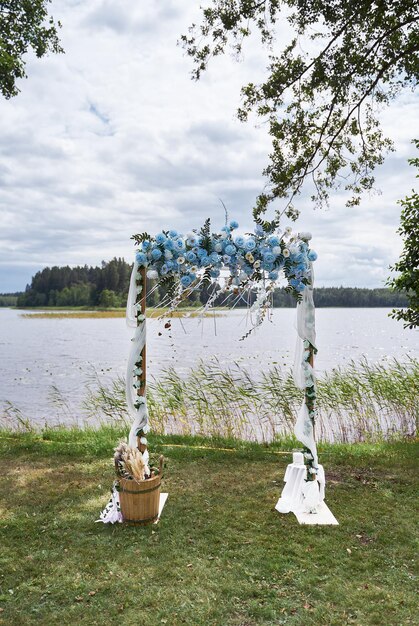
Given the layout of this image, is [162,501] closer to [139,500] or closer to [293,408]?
[139,500]

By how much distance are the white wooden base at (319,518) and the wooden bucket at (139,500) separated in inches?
58.3

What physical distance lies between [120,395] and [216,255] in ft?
17.9

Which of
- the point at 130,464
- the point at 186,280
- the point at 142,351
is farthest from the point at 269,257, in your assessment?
the point at 130,464

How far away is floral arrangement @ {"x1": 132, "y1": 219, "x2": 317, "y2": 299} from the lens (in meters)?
5.12

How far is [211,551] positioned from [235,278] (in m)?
2.61

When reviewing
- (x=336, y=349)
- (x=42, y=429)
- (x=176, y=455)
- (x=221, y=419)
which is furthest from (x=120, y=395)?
(x=336, y=349)

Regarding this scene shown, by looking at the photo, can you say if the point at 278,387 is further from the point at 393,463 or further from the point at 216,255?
the point at 216,255

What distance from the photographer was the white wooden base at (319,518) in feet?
16.5

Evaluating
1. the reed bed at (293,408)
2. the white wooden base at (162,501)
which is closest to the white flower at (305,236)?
the white wooden base at (162,501)

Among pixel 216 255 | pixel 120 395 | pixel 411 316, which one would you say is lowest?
pixel 120 395

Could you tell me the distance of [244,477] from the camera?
6.41m

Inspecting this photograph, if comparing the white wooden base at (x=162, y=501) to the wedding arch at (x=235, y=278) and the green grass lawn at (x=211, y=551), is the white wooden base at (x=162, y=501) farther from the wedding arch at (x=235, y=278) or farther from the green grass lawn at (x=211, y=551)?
the wedding arch at (x=235, y=278)

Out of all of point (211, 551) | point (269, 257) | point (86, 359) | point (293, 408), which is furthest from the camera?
point (86, 359)

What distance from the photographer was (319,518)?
5.12 m
